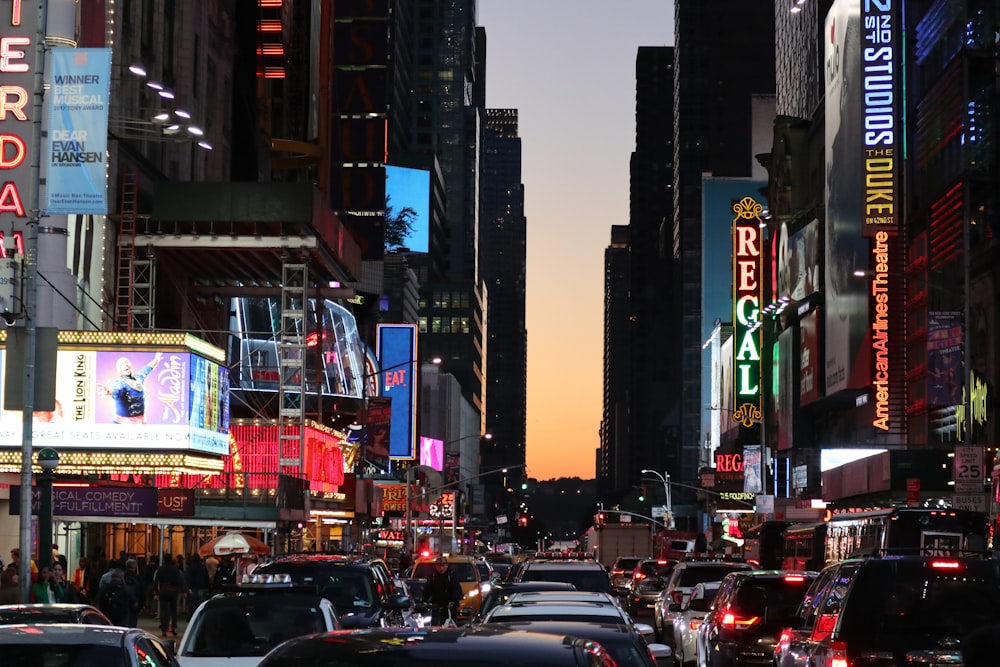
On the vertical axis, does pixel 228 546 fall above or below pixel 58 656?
below

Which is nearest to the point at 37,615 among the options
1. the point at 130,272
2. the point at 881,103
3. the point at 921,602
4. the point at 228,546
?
the point at 921,602

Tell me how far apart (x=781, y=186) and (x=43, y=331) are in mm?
73647

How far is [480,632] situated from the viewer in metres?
6.61

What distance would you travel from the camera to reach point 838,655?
13.1 meters

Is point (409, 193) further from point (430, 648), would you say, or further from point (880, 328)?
point (430, 648)

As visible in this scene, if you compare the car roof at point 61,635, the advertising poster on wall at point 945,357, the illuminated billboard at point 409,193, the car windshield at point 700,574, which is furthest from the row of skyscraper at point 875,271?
the illuminated billboard at point 409,193

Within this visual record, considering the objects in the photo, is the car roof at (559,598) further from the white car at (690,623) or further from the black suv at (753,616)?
the white car at (690,623)

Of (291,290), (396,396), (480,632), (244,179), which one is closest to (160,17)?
(291,290)

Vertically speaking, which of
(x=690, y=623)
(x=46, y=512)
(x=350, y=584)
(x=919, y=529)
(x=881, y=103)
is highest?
(x=881, y=103)

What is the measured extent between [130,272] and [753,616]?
103ft

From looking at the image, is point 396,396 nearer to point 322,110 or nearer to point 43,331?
point 322,110

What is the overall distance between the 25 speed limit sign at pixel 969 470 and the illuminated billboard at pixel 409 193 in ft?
428

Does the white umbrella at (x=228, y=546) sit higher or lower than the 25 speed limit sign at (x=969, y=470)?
lower

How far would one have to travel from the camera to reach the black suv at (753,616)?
19328 millimetres
